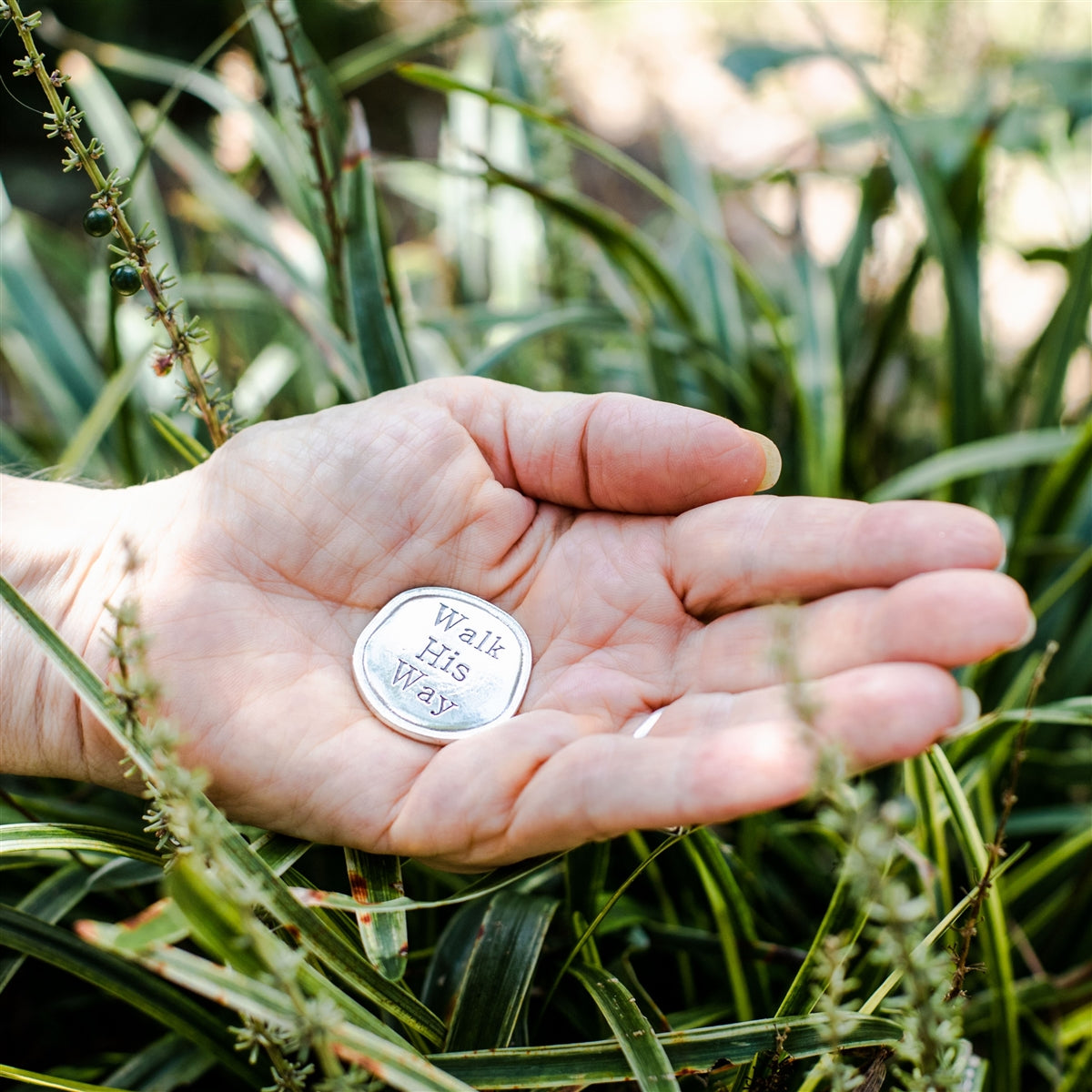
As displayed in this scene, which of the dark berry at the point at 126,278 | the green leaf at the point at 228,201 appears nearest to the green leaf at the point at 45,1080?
the dark berry at the point at 126,278

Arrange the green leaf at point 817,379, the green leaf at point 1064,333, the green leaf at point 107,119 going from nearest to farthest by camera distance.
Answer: the green leaf at point 1064,333 → the green leaf at point 817,379 → the green leaf at point 107,119

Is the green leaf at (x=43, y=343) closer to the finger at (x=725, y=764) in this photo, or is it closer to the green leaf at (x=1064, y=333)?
the finger at (x=725, y=764)

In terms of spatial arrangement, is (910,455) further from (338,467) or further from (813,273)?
(338,467)

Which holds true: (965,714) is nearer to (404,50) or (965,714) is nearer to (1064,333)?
(1064,333)

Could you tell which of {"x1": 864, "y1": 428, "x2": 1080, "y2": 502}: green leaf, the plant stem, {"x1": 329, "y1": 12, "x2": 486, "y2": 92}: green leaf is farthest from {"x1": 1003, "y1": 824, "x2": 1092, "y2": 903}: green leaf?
{"x1": 329, "y1": 12, "x2": 486, "y2": 92}: green leaf

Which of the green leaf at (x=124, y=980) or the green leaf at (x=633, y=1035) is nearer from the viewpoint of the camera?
the green leaf at (x=633, y=1035)

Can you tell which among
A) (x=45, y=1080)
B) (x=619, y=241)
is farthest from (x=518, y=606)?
(x=619, y=241)

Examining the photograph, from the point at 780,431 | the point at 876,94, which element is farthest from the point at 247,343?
the point at 876,94
